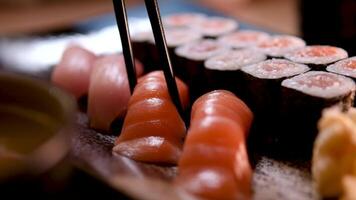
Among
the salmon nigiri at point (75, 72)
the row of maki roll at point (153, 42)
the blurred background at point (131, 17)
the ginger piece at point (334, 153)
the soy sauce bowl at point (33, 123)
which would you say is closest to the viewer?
the soy sauce bowl at point (33, 123)

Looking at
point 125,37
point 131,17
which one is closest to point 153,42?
point 125,37

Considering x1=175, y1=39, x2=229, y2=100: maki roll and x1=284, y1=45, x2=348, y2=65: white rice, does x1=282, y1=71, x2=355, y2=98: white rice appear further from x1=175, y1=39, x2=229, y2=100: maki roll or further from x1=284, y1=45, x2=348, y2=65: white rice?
x1=175, y1=39, x2=229, y2=100: maki roll

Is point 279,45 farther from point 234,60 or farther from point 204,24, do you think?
point 204,24

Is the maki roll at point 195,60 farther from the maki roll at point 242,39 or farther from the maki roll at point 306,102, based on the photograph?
the maki roll at point 306,102

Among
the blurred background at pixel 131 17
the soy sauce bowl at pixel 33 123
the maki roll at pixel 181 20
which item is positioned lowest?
the blurred background at pixel 131 17

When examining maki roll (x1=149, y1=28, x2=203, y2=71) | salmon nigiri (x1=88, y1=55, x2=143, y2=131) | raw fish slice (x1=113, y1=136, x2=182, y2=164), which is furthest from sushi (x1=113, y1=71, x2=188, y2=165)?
maki roll (x1=149, y1=28, x2=203, y2=71)

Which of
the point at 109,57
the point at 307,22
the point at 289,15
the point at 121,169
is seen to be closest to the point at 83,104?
the point at 109,57

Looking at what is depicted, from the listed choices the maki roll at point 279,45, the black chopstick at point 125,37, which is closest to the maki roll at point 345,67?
the maki roll at point 279,45

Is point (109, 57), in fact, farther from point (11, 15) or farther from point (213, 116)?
point (11, 15)
